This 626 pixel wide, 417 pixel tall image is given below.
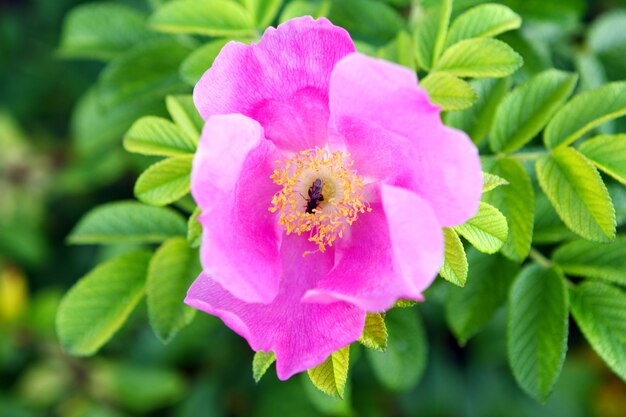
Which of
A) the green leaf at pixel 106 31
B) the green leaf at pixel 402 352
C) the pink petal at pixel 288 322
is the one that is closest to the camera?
the pink petal at pixel 288 322

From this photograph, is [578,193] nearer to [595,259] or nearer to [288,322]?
[595,259]

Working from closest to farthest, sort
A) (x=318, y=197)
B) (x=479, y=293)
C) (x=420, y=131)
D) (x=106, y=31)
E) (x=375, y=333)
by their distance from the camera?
(x=420, y=131), (x=375, y=333), (x=318, y=197), (x=479, y=293), (x=106, y=31)

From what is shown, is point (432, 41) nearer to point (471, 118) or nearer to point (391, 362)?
point (471, 118)

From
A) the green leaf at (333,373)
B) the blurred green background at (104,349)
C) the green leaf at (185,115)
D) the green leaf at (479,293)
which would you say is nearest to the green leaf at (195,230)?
the green leaf at (185,115)

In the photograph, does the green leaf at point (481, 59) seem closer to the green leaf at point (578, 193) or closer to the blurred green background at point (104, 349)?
the green leaf at point (578, 193)

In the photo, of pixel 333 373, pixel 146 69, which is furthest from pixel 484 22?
pixel 146 69

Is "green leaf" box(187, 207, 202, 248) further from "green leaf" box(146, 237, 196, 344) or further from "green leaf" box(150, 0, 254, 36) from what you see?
"green leaf" box(150, 0, 254, 36)
